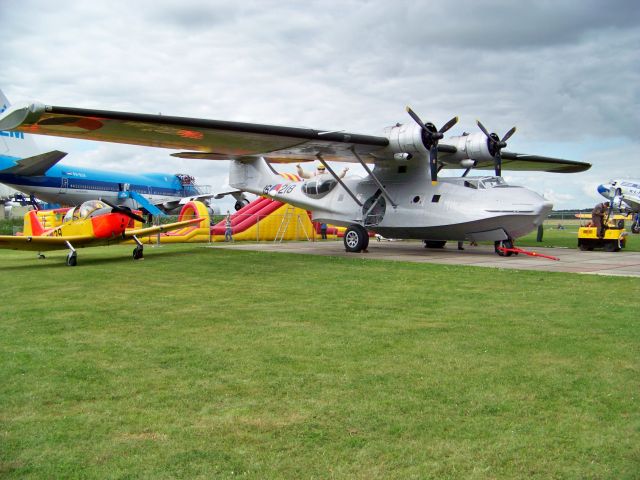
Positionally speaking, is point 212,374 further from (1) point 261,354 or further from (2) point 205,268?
(2) point 205,268

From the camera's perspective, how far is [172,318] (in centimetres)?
724

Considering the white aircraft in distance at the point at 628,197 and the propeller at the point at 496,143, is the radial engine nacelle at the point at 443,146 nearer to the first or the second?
the propeller at the point at 496,143

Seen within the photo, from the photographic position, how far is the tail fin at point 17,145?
31631 mm

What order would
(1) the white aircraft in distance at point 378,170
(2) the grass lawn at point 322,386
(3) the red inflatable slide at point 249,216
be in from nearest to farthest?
1. (2) the grass lawn at point 322,386
2. (1) the white aircraft in distance at point 378,170
3. (3) the red inflatable slide at point 249,216

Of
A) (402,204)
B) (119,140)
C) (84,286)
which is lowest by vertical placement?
(84,286)

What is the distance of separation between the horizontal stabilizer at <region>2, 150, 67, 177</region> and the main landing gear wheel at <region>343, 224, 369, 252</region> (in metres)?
18.4

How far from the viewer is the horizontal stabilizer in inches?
1168

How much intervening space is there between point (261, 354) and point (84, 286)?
6.55m

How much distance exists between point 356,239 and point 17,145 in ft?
79.6

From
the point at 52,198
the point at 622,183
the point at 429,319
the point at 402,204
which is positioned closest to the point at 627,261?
the point at 402,204

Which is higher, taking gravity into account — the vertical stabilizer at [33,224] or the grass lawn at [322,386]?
the vertical stabilizer at [33,224]

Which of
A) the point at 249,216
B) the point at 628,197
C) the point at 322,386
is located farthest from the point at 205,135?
the point at 628,197

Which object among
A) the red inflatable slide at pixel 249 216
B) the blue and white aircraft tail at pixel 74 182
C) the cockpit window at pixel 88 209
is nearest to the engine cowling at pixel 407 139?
the cockpit window at pixel 88 209

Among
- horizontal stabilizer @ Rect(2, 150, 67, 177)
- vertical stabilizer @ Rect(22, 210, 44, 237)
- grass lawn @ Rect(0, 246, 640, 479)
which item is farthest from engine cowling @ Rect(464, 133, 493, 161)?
horizontal stabilizer @ Rect(2, 150, 67, 177)
